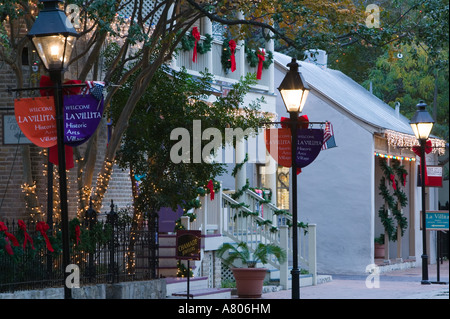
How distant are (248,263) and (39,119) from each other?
8314 mm

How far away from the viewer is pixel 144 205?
55.0ft

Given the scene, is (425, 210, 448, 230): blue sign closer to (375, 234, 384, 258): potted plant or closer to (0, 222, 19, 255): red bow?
(375, 234, 384, 258): potted plant

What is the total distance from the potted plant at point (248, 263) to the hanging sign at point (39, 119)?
25.0 ft

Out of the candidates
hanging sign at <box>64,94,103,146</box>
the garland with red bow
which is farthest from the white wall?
hanging sign at <box>64,94,103,146</box>

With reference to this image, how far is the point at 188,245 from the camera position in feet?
48.3

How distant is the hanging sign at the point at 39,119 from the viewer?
11.5 metres

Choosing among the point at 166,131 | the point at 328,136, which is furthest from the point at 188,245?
the point at 328,136

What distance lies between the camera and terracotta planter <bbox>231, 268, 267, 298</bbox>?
1825 centimetres

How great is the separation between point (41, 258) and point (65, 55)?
392 cm

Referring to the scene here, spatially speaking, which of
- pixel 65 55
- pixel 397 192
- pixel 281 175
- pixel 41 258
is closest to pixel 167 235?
pixel 41 258

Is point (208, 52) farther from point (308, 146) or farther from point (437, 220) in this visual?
point (437, 220)

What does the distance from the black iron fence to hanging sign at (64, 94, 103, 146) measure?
1.82 m

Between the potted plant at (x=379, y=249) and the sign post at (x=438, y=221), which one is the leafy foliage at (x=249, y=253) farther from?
the potted plant at (x=379, y=249)
